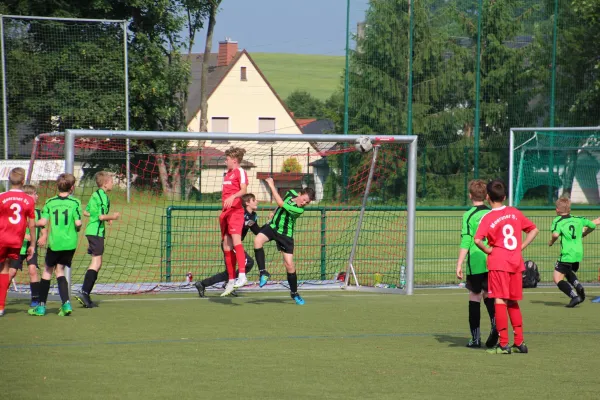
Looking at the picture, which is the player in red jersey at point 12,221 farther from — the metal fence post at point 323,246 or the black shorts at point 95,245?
the metal fence post at point 323,246

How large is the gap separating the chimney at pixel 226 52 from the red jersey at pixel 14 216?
2287 inches

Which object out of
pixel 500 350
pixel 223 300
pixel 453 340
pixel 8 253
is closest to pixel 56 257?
pixel 8 253

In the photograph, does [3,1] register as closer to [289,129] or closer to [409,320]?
[409,320]

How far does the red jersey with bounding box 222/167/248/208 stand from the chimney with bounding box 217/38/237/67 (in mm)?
57070

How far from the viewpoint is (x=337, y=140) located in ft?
38.8

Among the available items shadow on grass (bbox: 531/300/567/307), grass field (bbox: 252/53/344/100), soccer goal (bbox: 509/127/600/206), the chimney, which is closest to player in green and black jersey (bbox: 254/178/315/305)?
shadow on grass (bbox: 531/300/567/307)

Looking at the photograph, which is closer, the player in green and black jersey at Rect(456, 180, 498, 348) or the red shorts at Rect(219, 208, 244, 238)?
the player in green and black jersey at Rect(456, 180, 498, 348)

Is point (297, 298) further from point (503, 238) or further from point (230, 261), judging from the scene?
point (503, 238)

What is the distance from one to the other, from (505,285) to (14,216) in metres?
5.44

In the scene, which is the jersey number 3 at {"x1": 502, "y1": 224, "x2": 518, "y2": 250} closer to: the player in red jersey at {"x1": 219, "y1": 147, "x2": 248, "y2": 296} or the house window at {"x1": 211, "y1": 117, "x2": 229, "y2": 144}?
the player in red jersey at {"x1": 219, "y1": 147, "x2": 248, "y2": 296}

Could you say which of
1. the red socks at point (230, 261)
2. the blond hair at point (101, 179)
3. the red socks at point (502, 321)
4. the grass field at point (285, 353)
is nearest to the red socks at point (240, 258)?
the red socks at point (230, 261)

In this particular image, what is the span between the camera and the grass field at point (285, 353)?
6.06m

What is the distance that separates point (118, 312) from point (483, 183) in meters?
4.61

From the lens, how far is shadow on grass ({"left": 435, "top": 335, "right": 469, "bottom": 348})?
26.6 feet
